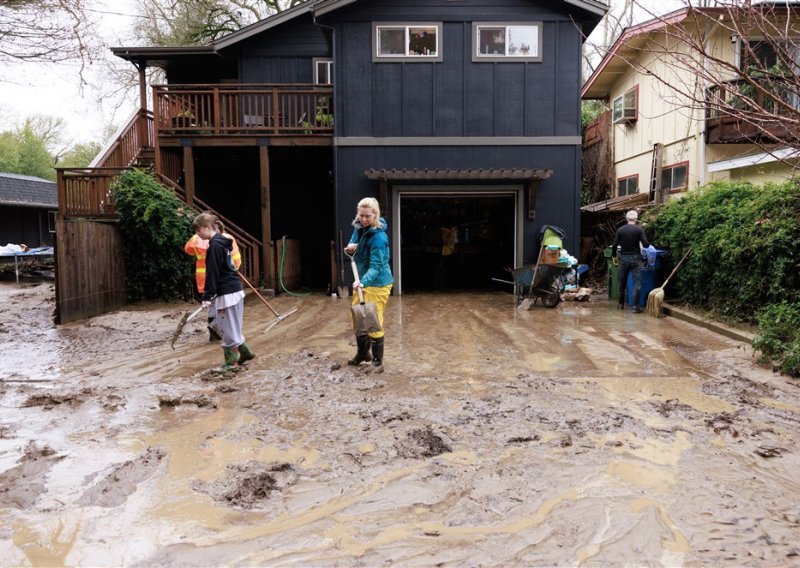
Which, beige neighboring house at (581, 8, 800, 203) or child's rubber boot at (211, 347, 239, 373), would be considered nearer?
child's rubber boot at (211, 347, 239, 373)

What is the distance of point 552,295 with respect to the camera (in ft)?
38.9

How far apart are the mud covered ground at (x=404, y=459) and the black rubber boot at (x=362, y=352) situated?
0.63 feet

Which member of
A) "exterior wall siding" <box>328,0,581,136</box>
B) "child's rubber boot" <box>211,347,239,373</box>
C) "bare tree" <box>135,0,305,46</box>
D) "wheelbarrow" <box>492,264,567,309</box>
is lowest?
"child's rubber boot" <box>211,347,239,373</box>

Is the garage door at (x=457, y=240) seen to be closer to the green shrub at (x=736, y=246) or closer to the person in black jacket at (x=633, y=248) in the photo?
the person in black jacket at (x=633, y=248)

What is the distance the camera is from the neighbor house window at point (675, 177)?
16.3 m

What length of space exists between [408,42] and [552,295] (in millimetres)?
6773

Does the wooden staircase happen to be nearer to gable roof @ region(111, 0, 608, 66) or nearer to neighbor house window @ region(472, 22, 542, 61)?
Result: gable roof @ region(111, 0, 608, 66)

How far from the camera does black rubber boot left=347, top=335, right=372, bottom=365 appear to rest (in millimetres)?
6480

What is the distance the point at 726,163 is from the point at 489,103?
5.89 meters

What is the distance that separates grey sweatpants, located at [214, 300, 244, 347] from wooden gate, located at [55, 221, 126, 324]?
5272 mm

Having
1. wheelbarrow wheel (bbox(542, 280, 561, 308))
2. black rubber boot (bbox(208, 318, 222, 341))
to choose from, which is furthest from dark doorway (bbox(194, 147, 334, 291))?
black rubber boot (bbox(208, 318, 222, 341))

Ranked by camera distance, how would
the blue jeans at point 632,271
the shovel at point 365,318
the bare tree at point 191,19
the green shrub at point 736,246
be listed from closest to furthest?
1. the shovel at point 365,318
2. the green shrub at point 736,246
3. the blue jeans at point 632,271
4. the bare tree at point 191,19

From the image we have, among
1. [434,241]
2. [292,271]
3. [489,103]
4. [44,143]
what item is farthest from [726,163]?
[44,143]

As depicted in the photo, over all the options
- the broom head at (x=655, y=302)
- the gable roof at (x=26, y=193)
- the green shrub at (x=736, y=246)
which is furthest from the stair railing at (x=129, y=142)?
the gable roof at (x=26, y=193)
